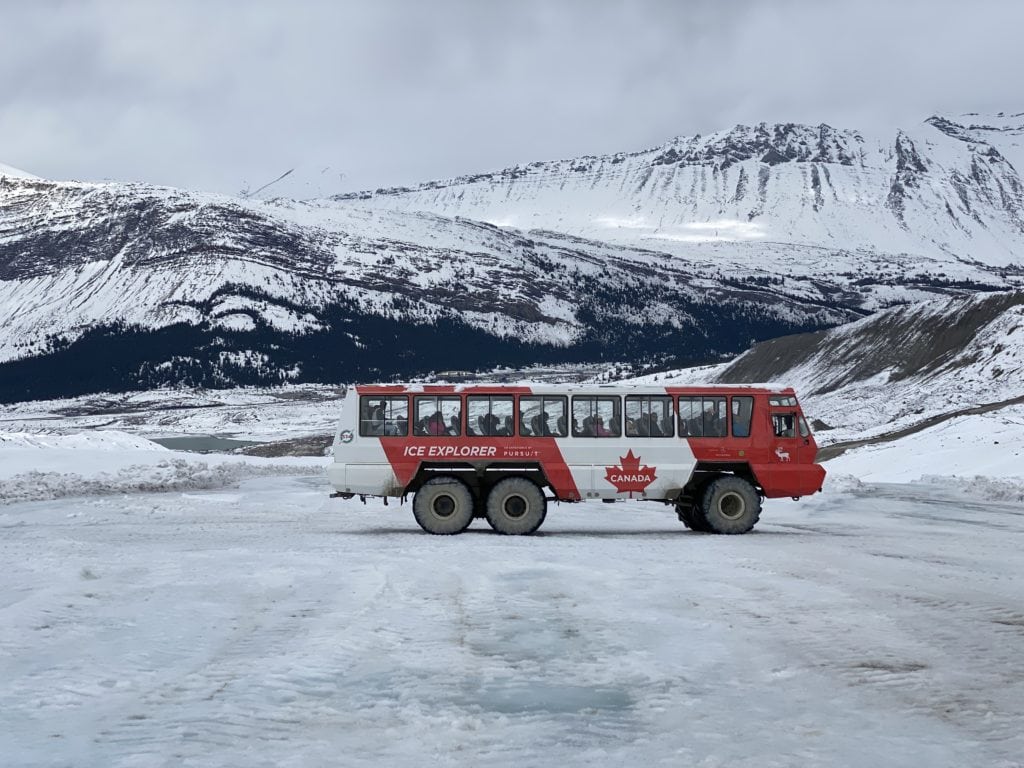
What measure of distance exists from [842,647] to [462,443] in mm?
14104

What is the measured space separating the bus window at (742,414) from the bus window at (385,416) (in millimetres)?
7524

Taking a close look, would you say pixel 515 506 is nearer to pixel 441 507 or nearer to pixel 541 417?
pixel 441 507

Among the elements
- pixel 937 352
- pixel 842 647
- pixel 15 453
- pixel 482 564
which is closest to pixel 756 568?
pixel 482 564

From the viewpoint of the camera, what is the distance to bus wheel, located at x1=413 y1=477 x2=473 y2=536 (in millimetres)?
24406

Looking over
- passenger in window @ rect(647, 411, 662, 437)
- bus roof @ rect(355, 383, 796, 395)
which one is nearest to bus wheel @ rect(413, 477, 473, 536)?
bus roof @ rect(355, 383, 796, 395)

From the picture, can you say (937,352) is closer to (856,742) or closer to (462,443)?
(462,443)

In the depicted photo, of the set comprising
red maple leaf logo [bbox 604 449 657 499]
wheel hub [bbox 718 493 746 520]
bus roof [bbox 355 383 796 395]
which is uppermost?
bus roof [bbox 355 383 796 395]

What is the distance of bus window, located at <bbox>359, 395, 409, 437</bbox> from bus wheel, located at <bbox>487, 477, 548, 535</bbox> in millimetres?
2531

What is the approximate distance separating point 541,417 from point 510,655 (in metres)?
13.9

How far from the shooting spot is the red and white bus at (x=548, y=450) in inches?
967

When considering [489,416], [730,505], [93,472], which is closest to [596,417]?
[489,416]

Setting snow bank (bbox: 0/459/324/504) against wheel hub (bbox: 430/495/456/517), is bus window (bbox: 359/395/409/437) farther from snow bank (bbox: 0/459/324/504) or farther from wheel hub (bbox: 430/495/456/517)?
snow bank (bbox: 0/459/324/504)

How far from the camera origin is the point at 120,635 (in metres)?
11.8

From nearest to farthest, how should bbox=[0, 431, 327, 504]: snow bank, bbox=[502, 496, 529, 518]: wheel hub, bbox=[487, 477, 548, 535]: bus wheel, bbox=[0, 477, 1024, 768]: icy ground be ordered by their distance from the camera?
bbox=[0, 477, 1024, 768]: icy ground < bbox=[487, 477, 548, 535]: bus wheel < bbox=[502, 496, 529, 518]: wheel hub < bbox=[0, 431, 327, 504]: snow bank
